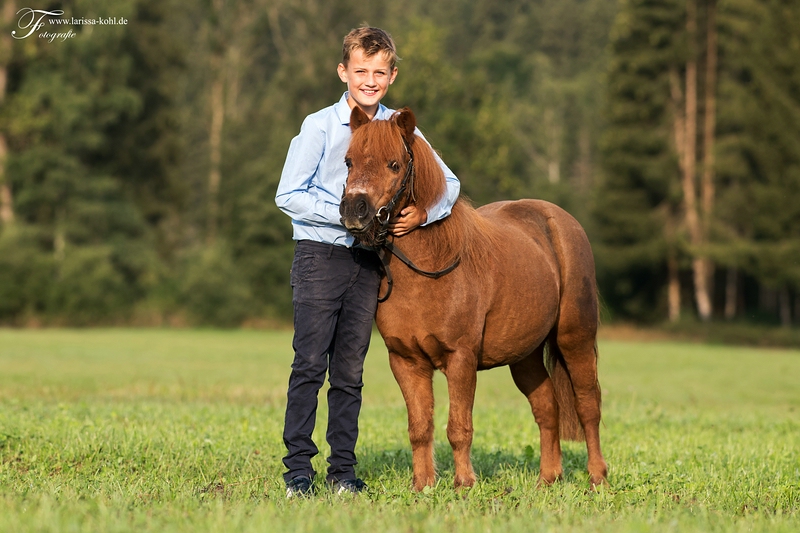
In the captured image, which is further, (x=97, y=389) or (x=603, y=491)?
(x=97, y=389)

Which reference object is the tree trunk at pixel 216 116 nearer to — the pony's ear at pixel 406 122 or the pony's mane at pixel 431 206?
the pony's mane at pixel 431 206

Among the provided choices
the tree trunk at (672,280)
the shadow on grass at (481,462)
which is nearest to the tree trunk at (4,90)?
the tree trunk at (672,280)

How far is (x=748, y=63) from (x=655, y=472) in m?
37.8

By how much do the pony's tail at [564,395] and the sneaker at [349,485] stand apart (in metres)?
1.91

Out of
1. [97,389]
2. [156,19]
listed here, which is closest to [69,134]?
[156,19]

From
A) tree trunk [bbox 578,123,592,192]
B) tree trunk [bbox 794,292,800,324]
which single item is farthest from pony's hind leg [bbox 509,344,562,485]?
tree trunk [bbox 578,123,592,192]

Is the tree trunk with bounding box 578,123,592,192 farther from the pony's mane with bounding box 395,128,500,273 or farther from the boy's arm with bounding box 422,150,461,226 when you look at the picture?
the boy's arm with bounding box 422,150,461,226

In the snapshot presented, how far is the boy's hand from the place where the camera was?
5.58 meters

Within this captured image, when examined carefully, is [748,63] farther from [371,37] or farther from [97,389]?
[371,37]

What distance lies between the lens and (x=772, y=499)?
5793 mm

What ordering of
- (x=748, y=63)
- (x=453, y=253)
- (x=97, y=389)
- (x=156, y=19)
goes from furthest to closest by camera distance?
1. (x=156, y=19)
2. (x=748, y=63)
3. (x=97, y=389)
4. (x=453, y=253)

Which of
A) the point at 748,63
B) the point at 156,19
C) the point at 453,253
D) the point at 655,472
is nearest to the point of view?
the point at 453,253

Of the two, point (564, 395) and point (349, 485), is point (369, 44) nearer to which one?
point (349, 485)

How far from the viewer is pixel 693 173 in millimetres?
45406
